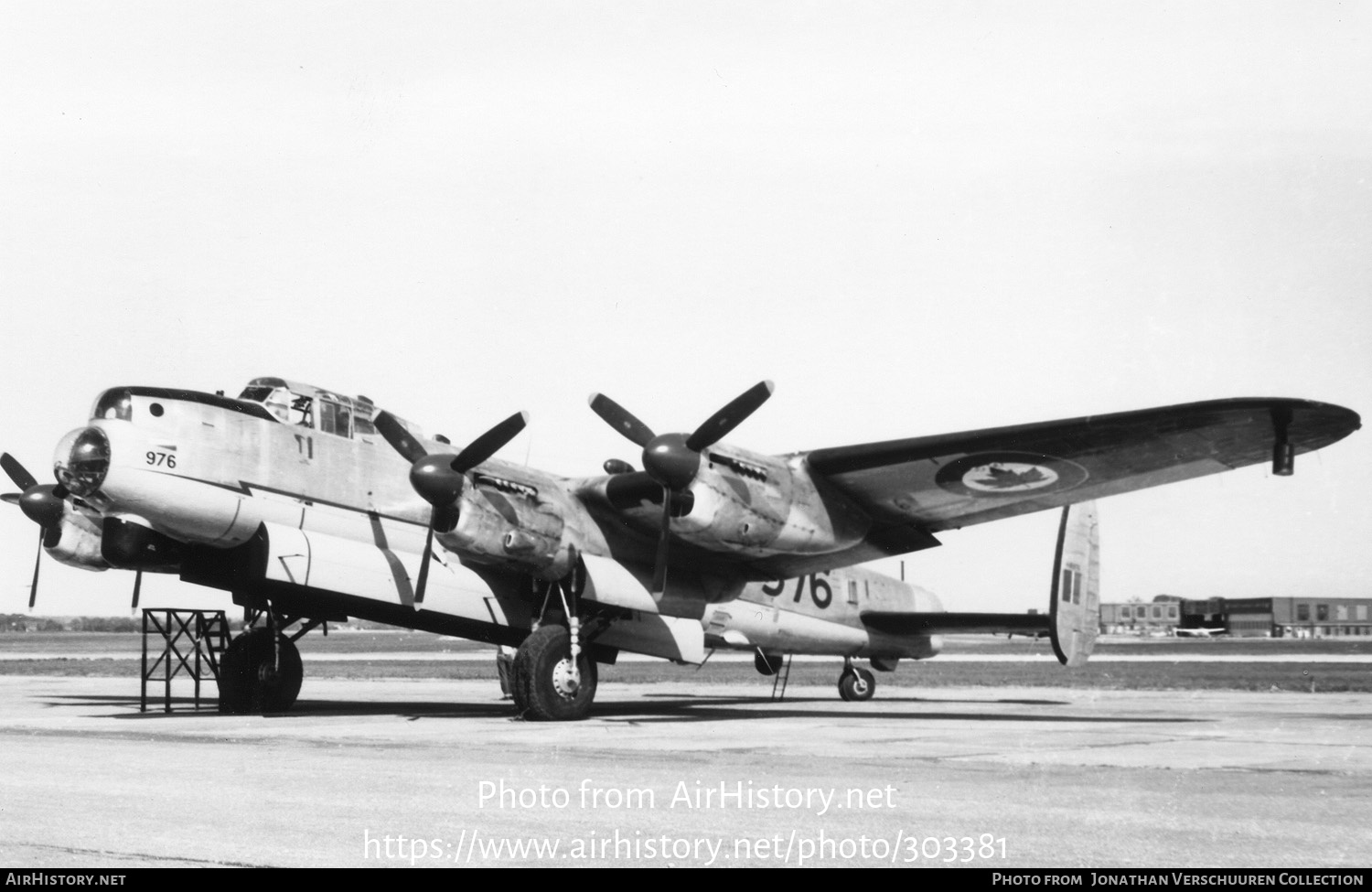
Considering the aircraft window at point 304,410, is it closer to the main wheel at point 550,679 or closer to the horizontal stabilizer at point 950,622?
the main wheel at point 550,679

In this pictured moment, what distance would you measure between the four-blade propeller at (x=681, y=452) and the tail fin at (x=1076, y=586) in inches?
278

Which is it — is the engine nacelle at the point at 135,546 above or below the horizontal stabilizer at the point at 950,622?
above

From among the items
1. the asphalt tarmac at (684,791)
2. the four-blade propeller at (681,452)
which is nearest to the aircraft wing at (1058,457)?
the four-blade propeller at (681,452)

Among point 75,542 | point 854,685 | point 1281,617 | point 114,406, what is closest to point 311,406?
point 114,406

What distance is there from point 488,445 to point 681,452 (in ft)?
8.09

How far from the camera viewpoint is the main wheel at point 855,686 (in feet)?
80.2

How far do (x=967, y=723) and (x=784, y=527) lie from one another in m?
3.47

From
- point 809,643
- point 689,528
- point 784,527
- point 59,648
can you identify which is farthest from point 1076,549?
point 59,648

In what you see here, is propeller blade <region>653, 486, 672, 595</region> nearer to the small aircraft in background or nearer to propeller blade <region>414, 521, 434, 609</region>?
propeller blade <region>414, 521, 434, 609</region>

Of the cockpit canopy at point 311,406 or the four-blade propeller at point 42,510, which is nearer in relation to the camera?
the cockpit canopy at point 311,406

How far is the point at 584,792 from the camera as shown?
9391mm

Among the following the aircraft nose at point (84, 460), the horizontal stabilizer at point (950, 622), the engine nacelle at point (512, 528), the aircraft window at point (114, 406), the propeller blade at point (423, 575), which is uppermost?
the aircraft window at point (114, 406)

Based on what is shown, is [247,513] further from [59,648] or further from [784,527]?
[59,648]
